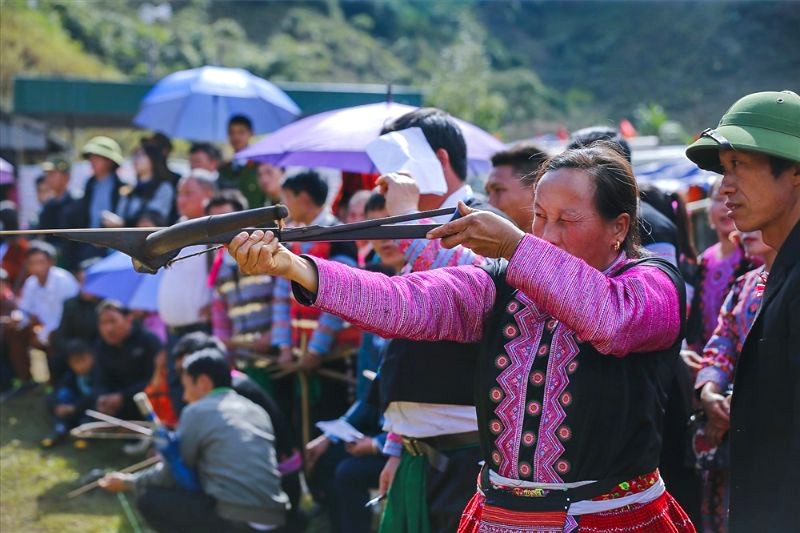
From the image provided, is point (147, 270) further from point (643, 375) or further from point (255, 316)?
point (255, 316)

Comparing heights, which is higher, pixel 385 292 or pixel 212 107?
pixel 385 292

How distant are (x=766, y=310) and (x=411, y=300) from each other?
33.1 inches

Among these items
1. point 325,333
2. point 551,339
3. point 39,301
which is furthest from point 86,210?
point 551,339

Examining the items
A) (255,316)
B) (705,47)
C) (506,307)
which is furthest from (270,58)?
(506,307)

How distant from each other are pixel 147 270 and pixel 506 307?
869 millimetres

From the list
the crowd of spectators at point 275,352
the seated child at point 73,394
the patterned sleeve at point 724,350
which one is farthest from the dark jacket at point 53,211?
the patterned sleeve at point 724,350

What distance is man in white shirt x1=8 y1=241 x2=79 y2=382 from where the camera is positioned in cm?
854

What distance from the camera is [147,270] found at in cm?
221

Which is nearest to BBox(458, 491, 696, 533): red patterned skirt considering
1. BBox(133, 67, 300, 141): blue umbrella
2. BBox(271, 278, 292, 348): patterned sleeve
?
BBox(271, 278, 292, 348): patterned sleeve

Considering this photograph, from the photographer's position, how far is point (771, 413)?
2299 mm

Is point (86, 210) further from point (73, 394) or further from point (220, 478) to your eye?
point (220, 478)

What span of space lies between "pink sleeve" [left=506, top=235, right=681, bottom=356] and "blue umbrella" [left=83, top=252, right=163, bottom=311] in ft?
17.1

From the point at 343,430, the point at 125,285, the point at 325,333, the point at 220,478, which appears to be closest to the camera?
the point at 343,430

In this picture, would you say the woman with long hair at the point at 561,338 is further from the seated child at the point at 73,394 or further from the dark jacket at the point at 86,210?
the dark jacket at the point at 86,210
